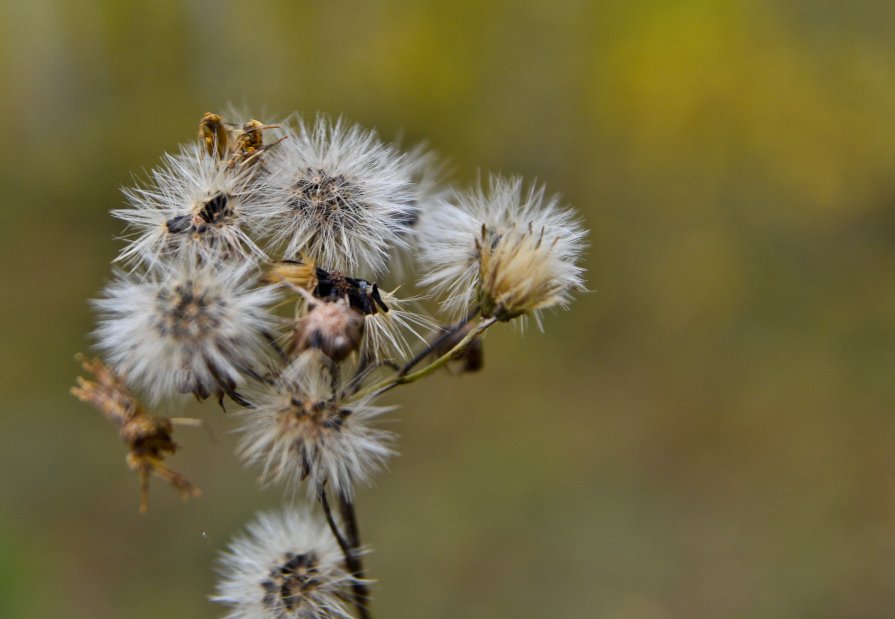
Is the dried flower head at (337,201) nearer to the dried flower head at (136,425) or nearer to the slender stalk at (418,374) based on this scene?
the slender stalk at (418,374)

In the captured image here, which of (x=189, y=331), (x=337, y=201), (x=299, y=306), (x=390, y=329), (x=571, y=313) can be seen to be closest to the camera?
(x=189, y=331)

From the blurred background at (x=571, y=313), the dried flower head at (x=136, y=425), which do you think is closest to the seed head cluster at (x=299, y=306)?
the dried flower head at (x=136, y=425)

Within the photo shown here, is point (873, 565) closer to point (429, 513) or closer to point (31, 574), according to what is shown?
point (429, 513)

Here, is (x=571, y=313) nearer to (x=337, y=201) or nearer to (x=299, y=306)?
(x=337, y=201)

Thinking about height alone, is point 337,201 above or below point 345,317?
above

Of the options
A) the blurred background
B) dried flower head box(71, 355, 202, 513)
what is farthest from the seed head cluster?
the blurred background

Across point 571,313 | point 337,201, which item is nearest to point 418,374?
point 337,201

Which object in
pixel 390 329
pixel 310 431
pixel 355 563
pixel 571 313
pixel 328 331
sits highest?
pixel 571 313
